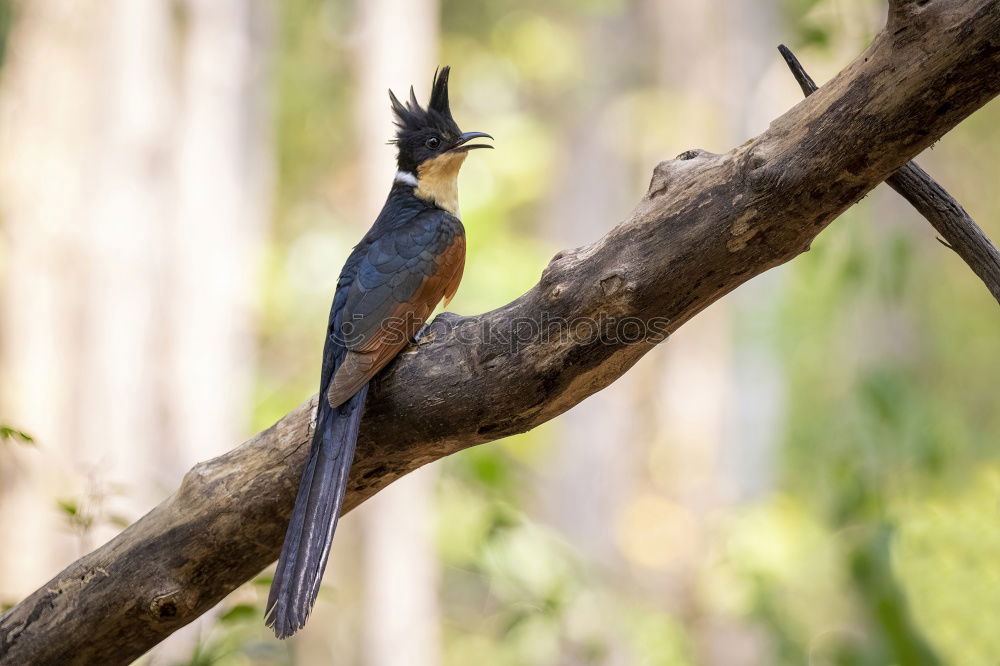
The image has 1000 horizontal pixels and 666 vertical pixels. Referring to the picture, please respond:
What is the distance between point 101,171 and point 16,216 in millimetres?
872

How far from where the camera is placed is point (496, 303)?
42.8ft

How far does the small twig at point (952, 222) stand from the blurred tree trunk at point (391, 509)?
754 cm

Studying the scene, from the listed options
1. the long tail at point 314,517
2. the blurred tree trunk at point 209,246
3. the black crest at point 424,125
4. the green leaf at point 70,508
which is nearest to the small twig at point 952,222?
the long tail at point 314,517

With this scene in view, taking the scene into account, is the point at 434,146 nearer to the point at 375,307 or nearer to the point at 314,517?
the point at 375,307

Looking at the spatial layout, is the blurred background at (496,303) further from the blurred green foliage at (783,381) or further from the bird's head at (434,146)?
the bird's head at (434,146)

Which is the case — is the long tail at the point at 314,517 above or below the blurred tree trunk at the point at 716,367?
below

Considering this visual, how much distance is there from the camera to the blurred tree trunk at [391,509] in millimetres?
9711

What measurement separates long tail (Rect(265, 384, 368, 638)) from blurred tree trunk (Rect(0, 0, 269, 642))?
3786 mm

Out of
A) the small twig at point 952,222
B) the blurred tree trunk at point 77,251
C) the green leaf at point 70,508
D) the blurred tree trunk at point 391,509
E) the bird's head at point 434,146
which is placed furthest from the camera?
the blurred tree trunk at point 391,509

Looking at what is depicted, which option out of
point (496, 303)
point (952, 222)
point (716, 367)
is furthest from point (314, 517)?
point (716, 367)

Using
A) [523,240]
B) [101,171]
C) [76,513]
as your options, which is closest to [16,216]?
[101,171]

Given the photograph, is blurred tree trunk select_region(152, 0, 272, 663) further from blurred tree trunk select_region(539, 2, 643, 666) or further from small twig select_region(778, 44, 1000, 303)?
small twig select_region(778, 44, 1000, 303)

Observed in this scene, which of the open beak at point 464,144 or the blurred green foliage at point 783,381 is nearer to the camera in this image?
the open beak at point 464,144

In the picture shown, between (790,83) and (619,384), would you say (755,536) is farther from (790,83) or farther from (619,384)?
(790,83)
